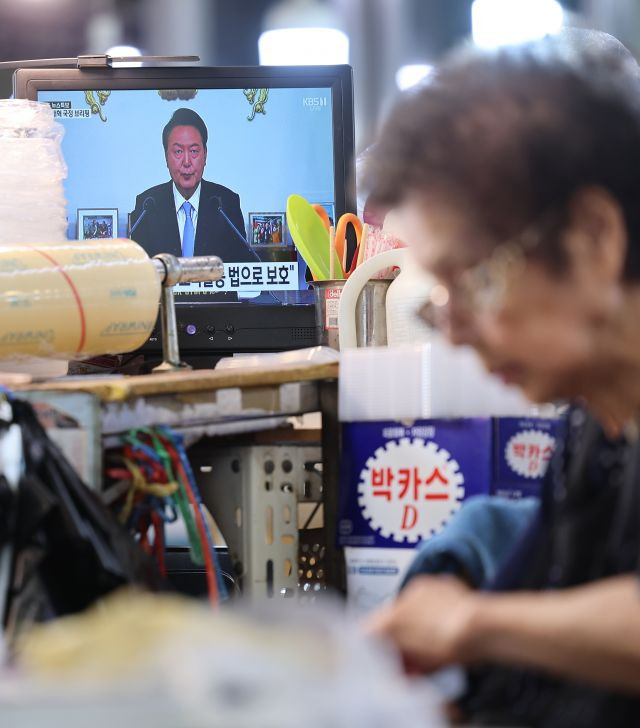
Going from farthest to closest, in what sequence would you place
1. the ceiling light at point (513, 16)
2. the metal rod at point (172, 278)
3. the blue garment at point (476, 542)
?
the ceiling light at point (513, 16) < the metal rod at point (172, 278) < the blue garment at point (476, 542)

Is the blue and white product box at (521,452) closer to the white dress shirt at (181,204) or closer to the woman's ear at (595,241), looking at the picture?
the woman's ear at (595,241)

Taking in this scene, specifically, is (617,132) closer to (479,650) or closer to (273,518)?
(479,650)

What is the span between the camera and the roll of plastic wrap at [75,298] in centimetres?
146

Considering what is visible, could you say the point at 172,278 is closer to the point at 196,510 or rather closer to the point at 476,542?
the point at 196,510

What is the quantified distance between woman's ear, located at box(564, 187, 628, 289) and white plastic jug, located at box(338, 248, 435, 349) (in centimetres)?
95

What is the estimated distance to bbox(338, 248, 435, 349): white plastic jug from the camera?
1.72 m

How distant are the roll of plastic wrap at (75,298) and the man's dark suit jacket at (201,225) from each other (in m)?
0.76

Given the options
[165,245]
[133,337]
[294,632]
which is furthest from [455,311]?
[165,245]

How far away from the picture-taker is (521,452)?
147cm

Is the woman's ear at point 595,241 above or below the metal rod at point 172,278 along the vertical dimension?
above

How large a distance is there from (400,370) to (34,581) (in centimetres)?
59

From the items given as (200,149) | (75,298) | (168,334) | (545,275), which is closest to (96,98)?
(200,149)
